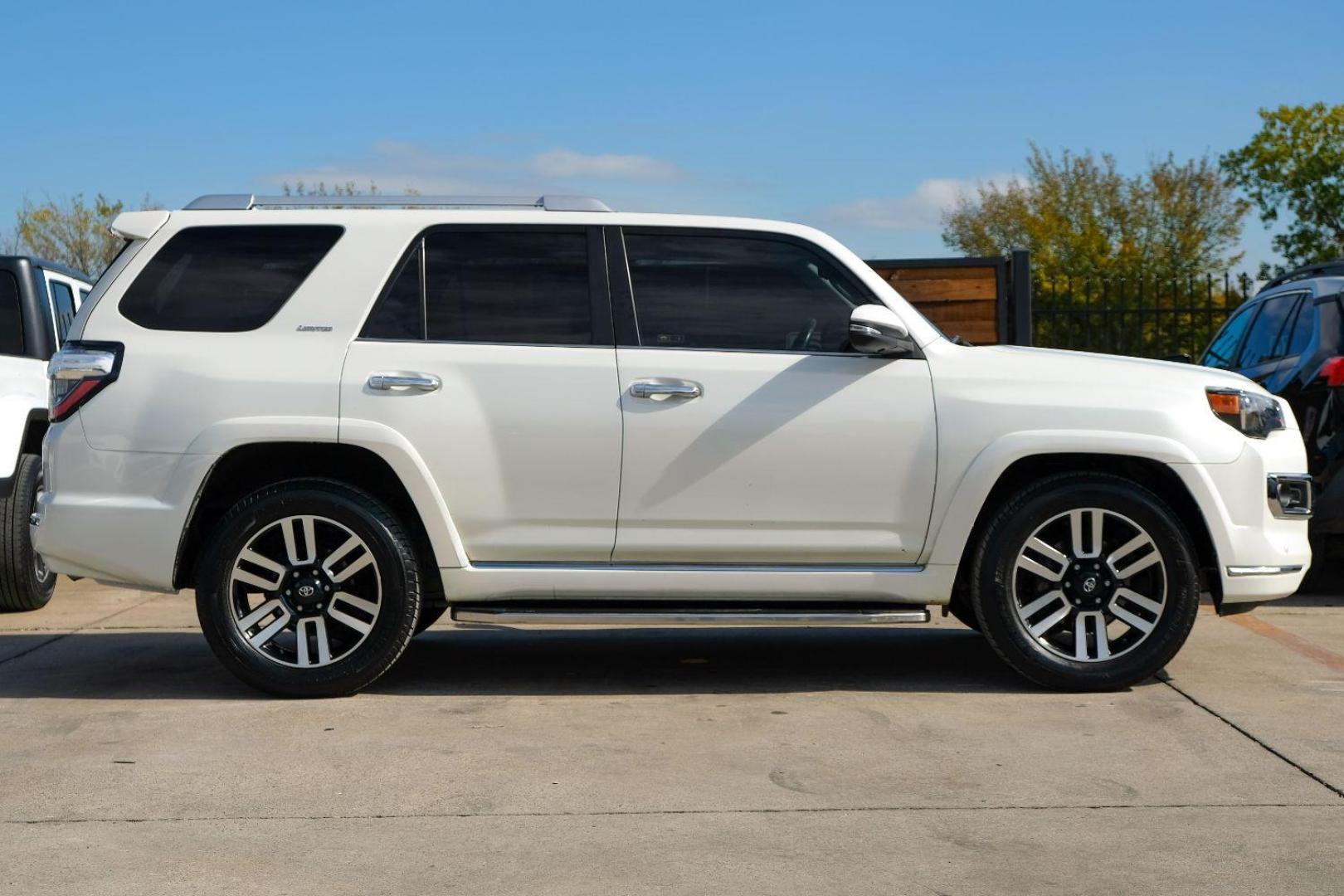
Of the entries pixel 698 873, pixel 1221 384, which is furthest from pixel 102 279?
pixel 1221 384

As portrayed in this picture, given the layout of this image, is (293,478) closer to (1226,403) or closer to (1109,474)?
(1109,474)

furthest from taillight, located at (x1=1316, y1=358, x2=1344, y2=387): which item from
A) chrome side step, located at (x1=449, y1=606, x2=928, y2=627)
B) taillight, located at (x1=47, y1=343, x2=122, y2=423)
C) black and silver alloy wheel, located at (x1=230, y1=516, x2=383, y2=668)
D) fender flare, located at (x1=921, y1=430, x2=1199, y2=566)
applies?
taillight, located at (x1=47, y1=343, x2=122, y2=423)

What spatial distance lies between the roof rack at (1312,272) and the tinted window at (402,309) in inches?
222

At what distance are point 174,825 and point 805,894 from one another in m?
1.79

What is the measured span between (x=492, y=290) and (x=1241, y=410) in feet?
9.58

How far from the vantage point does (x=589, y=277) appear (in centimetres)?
620

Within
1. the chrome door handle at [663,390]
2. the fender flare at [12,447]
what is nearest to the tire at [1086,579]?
Result: the chrome door handle at [663,390]

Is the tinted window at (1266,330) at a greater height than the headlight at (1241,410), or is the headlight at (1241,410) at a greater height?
the tinted window at (1266,330)

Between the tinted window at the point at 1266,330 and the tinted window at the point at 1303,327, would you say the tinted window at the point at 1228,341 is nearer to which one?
the tinted window at the point at 1266,330

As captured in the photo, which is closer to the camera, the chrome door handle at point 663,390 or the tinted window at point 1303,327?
the chrome door handle at point 663,390

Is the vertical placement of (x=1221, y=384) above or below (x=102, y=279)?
below

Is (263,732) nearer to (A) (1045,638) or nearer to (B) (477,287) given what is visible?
(B) (477,287)

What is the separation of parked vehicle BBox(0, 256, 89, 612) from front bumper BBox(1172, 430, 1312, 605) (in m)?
5.69

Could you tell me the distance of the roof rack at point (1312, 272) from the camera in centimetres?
934
